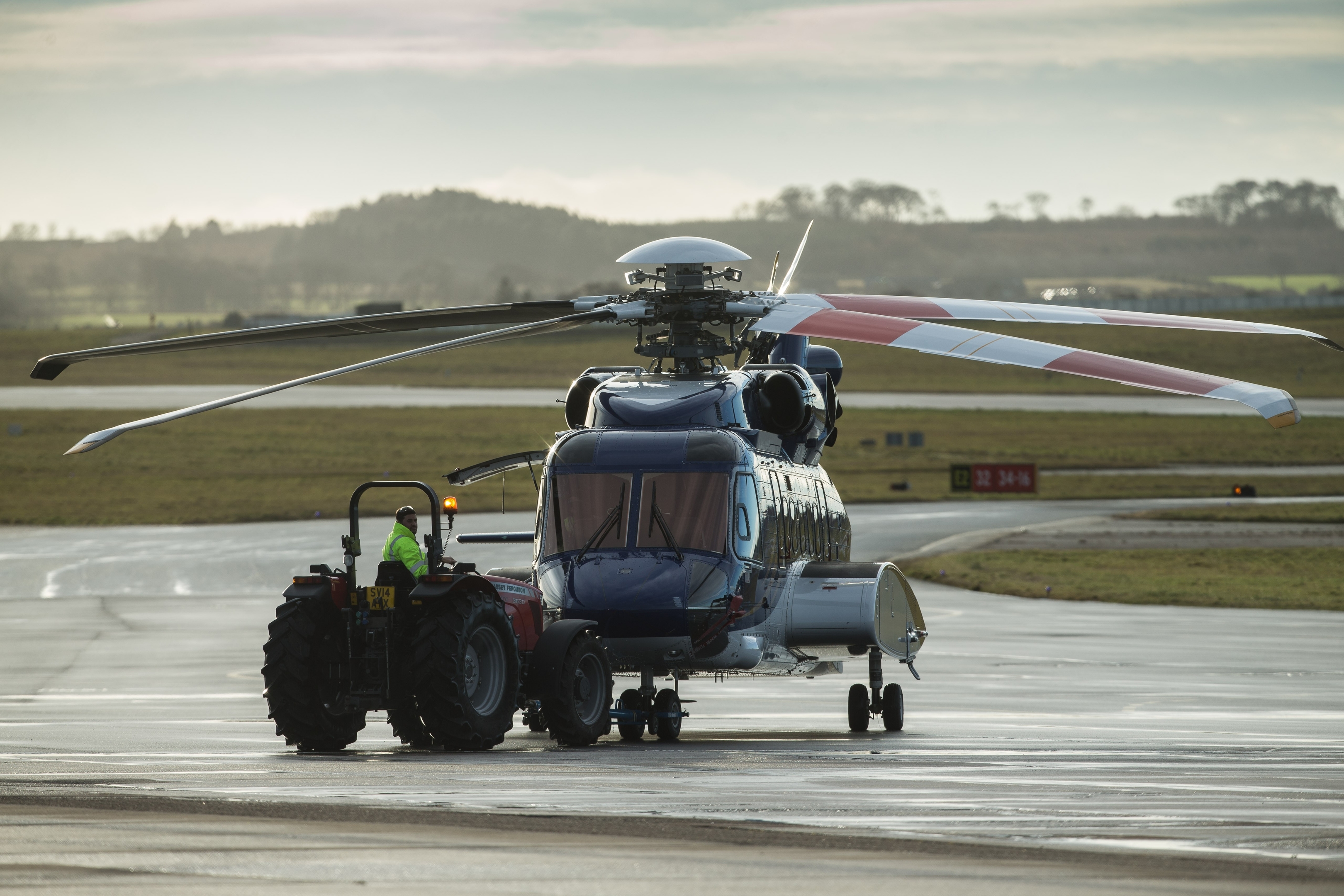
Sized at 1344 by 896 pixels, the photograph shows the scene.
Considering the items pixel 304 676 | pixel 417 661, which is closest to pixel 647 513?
pixel 417 661

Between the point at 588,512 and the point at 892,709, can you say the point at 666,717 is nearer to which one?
the point at 588,512

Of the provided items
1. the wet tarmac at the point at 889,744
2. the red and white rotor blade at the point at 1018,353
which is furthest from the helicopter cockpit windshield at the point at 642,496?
the red and white rotor blade at the point at 1018,353

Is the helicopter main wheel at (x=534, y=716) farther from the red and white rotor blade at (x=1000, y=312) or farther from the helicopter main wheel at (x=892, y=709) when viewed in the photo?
the red and white rotor blade at (x=1000, y=312)

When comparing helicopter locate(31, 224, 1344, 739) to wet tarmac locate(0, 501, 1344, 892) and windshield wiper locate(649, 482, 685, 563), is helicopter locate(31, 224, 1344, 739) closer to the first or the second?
windshield wiper locate(649, 482, 685, 563)

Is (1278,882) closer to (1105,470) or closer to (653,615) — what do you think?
(653,615)

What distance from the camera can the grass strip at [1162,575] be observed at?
34125 millimetres

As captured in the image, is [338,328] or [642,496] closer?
[338,328]

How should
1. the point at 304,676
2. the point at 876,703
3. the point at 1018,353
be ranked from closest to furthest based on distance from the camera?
1. the point at 1018,353
2. the point at 304,676
3. the point at 876,703

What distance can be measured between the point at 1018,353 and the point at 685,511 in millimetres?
5536

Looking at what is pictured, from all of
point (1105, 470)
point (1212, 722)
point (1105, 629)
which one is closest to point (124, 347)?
point (1212, 722)

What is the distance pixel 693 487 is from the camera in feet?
52.0

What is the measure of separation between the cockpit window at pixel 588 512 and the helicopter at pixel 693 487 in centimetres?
2

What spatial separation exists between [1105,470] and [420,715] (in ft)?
210

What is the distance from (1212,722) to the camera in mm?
16688
